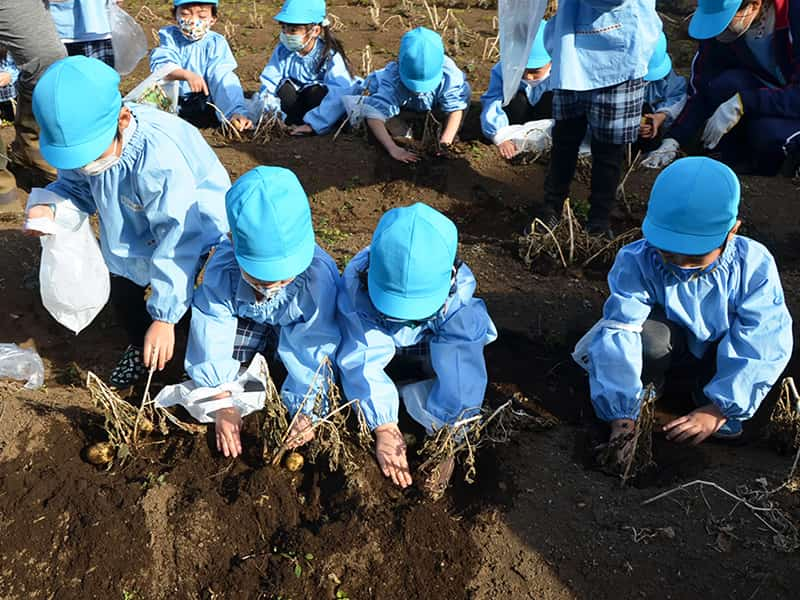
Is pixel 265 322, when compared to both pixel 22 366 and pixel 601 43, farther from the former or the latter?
pixel 601 43

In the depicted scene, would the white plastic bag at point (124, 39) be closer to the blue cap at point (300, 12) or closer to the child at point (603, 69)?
the blue cap at point (300, 12)

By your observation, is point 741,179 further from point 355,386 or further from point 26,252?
point 26,252

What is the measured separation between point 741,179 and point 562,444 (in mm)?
2760

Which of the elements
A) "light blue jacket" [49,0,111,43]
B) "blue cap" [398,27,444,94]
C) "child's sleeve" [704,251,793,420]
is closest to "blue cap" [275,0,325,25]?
"blue cap" [398,27,444,94]

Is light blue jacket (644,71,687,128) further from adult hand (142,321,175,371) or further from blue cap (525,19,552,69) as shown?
adult hand (142,321,175,371)

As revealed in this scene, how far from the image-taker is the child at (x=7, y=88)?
5.30 metres

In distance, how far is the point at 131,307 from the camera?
308cm

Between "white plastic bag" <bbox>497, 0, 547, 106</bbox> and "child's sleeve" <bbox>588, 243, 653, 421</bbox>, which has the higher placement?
"white plastic bag" <bbox>497, 0, 547, 106</bbox>

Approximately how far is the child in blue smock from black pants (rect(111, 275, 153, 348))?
8.46ft

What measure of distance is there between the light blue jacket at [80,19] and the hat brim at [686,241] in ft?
13.4

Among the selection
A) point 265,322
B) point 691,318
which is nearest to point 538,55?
point 691,318

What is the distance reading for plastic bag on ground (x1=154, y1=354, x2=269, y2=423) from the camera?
2670 mm

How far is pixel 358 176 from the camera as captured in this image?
4.85 m

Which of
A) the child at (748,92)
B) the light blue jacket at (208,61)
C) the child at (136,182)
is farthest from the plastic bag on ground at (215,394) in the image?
the light blue jacket at (208,61)
